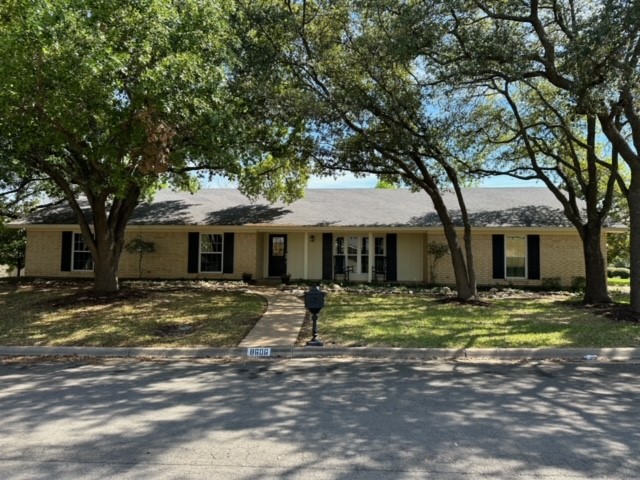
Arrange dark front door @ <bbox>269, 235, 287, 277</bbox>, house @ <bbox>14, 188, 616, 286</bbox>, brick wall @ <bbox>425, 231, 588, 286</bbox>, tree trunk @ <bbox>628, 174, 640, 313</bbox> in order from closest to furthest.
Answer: tree trunk @ <bbox>628, 174, 640, 313</bbox>
brick wall @ <bbox>425, 231, 588, 286</bbox>
house @ <bbox>14, 188, 616, 286</bbox>
dark front door @ <bbox>269, 235, 287, 277</bbox>

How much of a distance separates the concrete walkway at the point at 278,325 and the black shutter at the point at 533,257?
9.98 metres

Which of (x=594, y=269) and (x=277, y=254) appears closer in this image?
(x=594, y=269)

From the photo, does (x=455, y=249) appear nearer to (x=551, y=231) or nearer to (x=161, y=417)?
(x=551, y=231)

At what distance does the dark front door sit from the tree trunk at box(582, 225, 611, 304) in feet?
38.0

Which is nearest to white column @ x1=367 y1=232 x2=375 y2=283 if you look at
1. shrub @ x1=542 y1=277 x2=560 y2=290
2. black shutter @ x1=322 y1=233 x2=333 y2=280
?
black shutter @ x1=322 y1=233 x2=333 y2=280

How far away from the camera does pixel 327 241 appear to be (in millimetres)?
20828

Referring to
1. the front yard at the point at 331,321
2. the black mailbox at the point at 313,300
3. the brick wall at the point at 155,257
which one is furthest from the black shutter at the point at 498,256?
the black mailbox at the point at 313,300

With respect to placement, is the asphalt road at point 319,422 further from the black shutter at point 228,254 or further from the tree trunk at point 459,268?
the black shutter at point 228,254

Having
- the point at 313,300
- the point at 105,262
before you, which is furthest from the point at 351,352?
the point at 105,262

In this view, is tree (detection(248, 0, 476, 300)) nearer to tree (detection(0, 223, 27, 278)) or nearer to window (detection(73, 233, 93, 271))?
window (detection(73, 233, 93, 271))

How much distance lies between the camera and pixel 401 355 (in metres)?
8.62

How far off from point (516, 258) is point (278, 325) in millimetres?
12533

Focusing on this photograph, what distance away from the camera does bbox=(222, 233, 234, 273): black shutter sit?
814 inches

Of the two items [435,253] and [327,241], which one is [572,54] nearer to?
[435,253]
